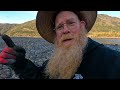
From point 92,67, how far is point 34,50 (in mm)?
547

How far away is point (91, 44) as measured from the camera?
2164mm

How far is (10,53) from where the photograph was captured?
2.06 meters

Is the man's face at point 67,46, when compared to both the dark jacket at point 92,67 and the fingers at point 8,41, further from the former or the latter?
the fingers at point 8,41

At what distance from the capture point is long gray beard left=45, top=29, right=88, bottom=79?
2.22 metres

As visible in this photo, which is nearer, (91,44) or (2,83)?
(91,44)

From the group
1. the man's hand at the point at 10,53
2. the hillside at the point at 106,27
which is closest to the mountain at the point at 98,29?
the hillside at the point at 106,27

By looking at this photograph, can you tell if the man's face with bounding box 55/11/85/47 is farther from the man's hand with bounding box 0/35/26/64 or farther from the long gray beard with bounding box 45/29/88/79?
the man's hand with bounding box 0/35/26/64

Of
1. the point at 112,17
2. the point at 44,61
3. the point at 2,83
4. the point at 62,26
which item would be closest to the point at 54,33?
the point at 62,26

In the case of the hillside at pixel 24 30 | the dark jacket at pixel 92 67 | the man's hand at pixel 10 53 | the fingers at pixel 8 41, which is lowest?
the dark jacket at pixel 92 67

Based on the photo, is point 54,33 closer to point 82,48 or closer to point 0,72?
point 82,48

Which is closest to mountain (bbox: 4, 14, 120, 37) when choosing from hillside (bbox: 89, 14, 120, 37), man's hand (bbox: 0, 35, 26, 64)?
hillside (bbox: 89, 14, 120, 37)

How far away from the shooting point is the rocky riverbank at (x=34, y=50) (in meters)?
2.12
